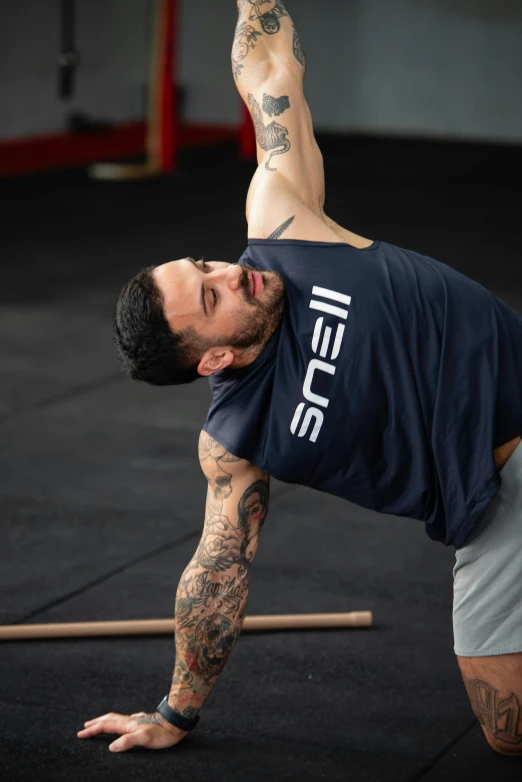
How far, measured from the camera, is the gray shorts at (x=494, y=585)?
2545 millimetres

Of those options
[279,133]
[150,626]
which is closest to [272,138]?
[279,133]

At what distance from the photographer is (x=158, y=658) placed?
2.98 meters

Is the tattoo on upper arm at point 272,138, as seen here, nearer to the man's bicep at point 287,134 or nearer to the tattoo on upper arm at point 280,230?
the man's bicep at point 287,134

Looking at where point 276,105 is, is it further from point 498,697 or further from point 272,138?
point 498,697

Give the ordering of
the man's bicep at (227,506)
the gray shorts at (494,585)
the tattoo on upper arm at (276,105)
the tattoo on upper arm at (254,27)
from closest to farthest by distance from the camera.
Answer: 1. the man's bicep at (227,506)
2. the gray shorts at (494,585)
3. the tattoo on upper arm at (276,105)
4. the tattoo on upper arm at (254,27)

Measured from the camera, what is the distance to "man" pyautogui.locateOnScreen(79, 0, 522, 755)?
2.32 m

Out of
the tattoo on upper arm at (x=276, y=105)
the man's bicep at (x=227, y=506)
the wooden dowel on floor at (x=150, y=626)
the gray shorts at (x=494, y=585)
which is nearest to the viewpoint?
the man's bicep at (x=227, y=506)

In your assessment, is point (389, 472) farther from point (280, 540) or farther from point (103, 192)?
point (103, 192)

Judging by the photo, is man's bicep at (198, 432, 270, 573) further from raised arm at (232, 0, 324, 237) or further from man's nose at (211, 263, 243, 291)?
raised arm at (232, 0, 324, 237)

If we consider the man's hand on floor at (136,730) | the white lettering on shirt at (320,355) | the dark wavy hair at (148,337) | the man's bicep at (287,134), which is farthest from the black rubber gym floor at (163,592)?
the man's bicep at (287,134)

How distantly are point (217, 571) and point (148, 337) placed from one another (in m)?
0.53

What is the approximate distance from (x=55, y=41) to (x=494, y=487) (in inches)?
295

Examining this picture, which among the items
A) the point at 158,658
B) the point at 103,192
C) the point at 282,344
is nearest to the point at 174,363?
the point at 282,344

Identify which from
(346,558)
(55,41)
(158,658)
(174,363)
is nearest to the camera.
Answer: (174,363)
